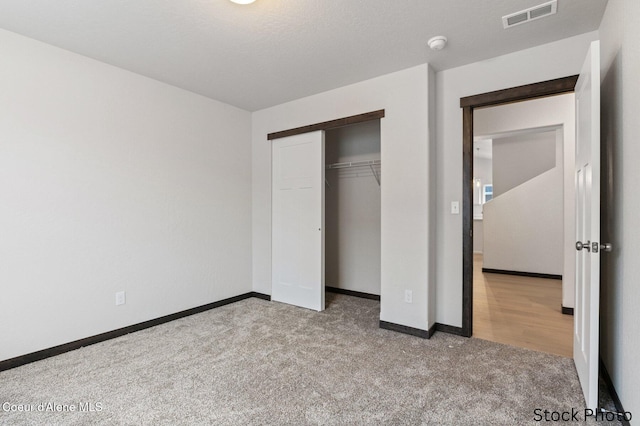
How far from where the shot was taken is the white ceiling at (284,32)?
2004mm

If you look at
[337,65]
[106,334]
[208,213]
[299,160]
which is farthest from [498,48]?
[106,334]

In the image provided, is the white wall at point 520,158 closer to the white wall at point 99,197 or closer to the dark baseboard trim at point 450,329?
the dark baseboard trim at point 450,329

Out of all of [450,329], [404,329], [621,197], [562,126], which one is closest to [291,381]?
[404,329]

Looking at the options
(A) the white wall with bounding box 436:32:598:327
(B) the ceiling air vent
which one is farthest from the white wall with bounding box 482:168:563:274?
(B) the ceiling air vent

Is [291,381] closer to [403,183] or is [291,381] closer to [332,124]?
[403,183]

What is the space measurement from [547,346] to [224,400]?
2.54m

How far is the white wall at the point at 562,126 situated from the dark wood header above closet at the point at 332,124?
215 centimetres

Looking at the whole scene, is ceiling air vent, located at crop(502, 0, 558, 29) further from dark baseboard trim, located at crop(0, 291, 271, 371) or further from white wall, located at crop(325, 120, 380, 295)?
dark baseboard trim, located at crop(0, 291, 271, 371)

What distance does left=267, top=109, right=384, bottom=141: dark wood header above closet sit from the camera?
122 inches

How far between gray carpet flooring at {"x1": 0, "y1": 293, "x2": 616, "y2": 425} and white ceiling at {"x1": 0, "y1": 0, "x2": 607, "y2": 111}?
2404 mm

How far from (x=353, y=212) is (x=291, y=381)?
2.57m

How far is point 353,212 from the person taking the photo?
14.1 feet

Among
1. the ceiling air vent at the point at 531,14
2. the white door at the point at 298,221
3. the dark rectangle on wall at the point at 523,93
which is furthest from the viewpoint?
the white door at the point at 298,221

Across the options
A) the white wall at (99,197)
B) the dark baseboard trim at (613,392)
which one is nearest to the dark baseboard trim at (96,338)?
the white wall at (99,197)
